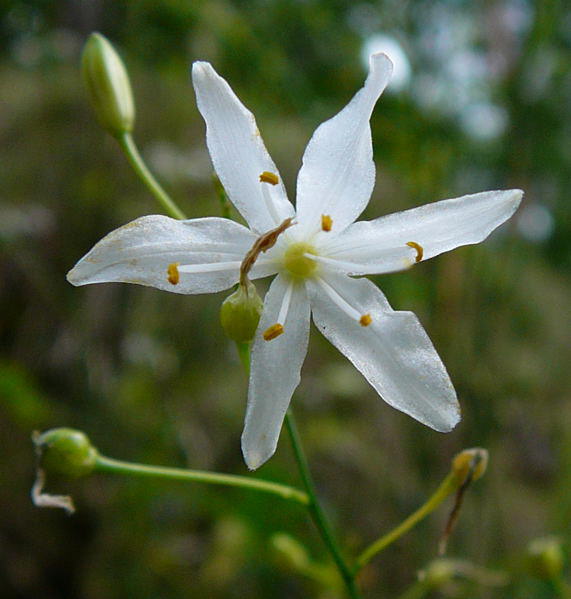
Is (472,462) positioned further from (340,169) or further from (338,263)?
(340,169)

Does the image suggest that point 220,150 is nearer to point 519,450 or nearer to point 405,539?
point 405,539

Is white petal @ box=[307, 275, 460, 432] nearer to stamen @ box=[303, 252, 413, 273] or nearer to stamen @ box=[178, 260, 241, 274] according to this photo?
stamen @ box=[303, 252, 413, 273]

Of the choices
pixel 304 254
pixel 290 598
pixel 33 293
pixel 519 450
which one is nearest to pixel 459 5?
pixel 519 450

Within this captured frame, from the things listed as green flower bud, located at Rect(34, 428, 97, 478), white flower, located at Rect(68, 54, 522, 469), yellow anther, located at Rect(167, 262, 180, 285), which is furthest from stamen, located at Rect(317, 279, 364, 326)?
green flower bud, located at Rect(34, 428, 97, 478)

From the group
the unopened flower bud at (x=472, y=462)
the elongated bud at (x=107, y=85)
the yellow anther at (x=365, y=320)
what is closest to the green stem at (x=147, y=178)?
the elongated bud at (x=107, y=85)

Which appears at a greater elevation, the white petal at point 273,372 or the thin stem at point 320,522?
the white petal at point 273,372

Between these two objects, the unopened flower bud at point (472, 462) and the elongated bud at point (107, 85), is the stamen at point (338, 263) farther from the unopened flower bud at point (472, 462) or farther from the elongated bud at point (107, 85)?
the elongated bud at point (107, 85)
